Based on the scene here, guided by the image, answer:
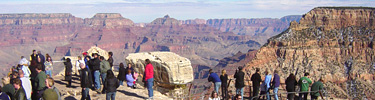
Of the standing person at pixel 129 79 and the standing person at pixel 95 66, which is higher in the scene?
the standing person at pixel 95 66

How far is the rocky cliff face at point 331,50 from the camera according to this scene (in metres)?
58.3

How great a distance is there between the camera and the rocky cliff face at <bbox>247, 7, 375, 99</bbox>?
58.3 metres

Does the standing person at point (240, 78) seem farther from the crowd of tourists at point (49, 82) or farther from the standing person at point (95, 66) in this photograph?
the standing person at point (95, 66)

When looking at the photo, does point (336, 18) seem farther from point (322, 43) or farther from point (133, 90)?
point (133, 90)

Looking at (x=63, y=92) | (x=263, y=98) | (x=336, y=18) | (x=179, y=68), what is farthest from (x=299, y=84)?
(x=336, y=18)

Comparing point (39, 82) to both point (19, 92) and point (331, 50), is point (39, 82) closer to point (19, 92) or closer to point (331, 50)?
point (19, 92)

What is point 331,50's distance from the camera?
236 feet

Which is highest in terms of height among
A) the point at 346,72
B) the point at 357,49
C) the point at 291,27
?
the point at 291,27

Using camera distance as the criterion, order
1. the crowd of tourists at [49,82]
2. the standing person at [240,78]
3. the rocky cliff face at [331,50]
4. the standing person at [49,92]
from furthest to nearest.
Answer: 1. the rocky cliff face at [331,50]
2. the standing person at [240,78]
3. the crowd of tourists at [49,82]
4. the standing person at [49,92]

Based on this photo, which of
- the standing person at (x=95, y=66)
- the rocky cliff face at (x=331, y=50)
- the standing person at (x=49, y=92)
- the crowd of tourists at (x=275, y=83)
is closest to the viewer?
the standing person at (x=49, y=92)

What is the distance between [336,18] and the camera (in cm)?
8356

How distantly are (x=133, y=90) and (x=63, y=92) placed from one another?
321 centimetres

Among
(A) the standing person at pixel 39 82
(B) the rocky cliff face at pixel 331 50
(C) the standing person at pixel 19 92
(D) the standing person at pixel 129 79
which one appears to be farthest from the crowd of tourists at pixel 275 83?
(B) the rocky cliff face at pixel 331 50

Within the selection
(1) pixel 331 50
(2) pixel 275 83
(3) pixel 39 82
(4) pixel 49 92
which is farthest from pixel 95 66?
(1) pixel 331 50
